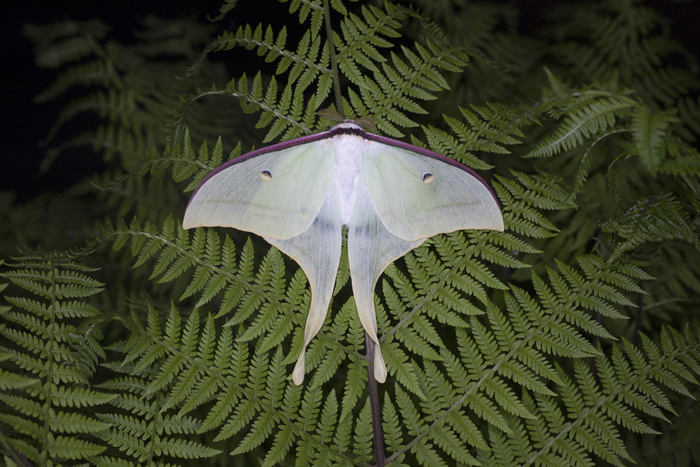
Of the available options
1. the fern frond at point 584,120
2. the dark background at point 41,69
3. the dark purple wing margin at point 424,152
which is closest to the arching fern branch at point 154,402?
the dark purple wing margin at point 424,152

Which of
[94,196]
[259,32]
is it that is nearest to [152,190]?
[94,196]

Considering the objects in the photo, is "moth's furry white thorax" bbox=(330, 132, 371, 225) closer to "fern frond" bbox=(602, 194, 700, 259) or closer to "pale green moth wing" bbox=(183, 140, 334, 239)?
"pale green moth wing" bbox=(183, 140, 334, 239)

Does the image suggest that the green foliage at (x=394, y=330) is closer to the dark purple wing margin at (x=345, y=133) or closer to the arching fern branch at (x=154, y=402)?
the arching fern branch at (x=154, y=402)

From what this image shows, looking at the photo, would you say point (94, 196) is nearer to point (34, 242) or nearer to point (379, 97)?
point (34, 242)

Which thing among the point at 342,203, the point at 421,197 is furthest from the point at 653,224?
the point at 342,203

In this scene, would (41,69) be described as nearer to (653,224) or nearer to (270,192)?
(270,192)

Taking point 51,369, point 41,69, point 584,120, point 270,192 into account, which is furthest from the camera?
point 41,69
